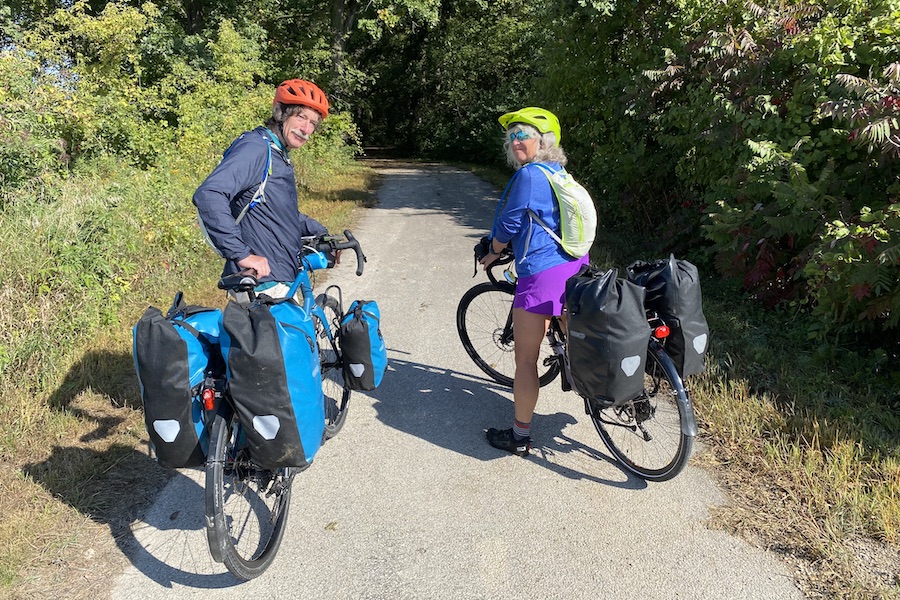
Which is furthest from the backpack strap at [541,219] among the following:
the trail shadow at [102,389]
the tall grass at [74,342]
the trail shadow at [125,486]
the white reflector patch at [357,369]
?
the trail shadow at [102,389]

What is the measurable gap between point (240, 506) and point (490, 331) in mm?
2388

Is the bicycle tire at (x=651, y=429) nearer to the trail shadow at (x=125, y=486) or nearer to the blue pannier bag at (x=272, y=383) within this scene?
the blue pannier bag at (x=272, y=383)

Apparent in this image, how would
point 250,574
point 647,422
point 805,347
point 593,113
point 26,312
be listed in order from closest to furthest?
point 250,574, point 647,422, point 26,312, point 805,347, point 593,113

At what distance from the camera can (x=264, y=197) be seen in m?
2.96

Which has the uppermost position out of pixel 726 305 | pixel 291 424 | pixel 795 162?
pixel 795 162

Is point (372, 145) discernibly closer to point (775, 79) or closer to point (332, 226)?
point (332, 226)

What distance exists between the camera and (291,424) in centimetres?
237

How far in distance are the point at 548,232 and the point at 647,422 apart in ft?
4.80

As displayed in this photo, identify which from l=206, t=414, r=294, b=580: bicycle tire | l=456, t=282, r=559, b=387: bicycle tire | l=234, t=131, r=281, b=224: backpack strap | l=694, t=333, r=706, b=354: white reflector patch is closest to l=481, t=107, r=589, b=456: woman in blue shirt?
l=694, t=333, r=706, b=354: white reflector patch

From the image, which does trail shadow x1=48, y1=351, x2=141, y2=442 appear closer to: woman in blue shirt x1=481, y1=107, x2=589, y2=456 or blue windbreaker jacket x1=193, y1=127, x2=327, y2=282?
blue windbreaker jacket x1=193, y1=127, x2=327, y2=282

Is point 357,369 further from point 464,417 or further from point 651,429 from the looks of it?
point 651,429

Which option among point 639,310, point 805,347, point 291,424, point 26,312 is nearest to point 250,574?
point 291,424

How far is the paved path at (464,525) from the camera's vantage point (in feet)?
8.64

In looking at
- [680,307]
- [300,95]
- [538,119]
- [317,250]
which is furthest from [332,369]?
[680,307]
